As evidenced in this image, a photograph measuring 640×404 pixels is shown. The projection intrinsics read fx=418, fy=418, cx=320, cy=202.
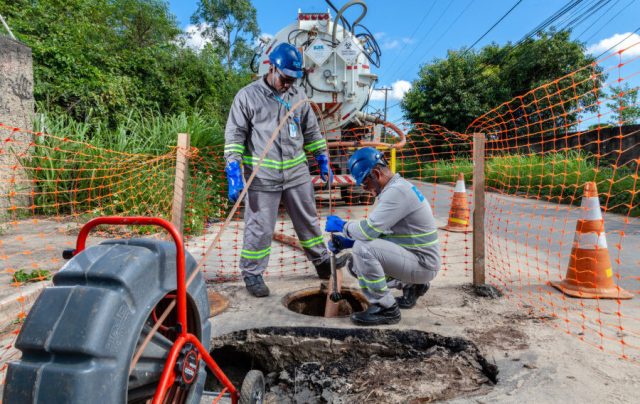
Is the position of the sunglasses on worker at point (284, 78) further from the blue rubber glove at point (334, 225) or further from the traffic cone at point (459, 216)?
the traffic cone at point (459, 216)

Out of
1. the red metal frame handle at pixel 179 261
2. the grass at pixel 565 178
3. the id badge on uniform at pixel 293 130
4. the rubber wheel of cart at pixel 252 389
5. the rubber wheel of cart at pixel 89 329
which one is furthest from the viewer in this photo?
the grass at pixel 565 178

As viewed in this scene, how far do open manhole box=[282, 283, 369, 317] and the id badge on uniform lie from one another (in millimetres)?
1250

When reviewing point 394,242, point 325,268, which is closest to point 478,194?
point 394,242

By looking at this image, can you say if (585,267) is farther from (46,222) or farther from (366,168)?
(46,222)

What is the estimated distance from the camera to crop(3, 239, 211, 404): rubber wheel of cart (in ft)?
3.17

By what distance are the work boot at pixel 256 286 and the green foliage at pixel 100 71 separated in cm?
544

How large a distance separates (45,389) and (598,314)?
3159 mm

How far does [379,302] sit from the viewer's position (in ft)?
8.92

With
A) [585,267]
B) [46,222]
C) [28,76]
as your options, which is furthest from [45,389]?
[28,76]

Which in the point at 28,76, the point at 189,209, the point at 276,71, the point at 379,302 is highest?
the point at 28,76

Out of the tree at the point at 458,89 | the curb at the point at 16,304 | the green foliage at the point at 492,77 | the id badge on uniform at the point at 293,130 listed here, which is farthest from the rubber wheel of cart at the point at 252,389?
the tree at the point at 458,89

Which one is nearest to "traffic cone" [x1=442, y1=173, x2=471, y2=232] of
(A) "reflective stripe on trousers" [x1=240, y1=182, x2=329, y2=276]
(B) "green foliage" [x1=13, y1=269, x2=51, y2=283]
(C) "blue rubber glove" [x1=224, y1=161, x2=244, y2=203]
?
(A) "reflective stripe on trousers" [x1=240, y1=182, x2=329, y2=276]

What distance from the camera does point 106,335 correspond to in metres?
1.00

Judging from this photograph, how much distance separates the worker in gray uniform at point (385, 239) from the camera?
272cm
